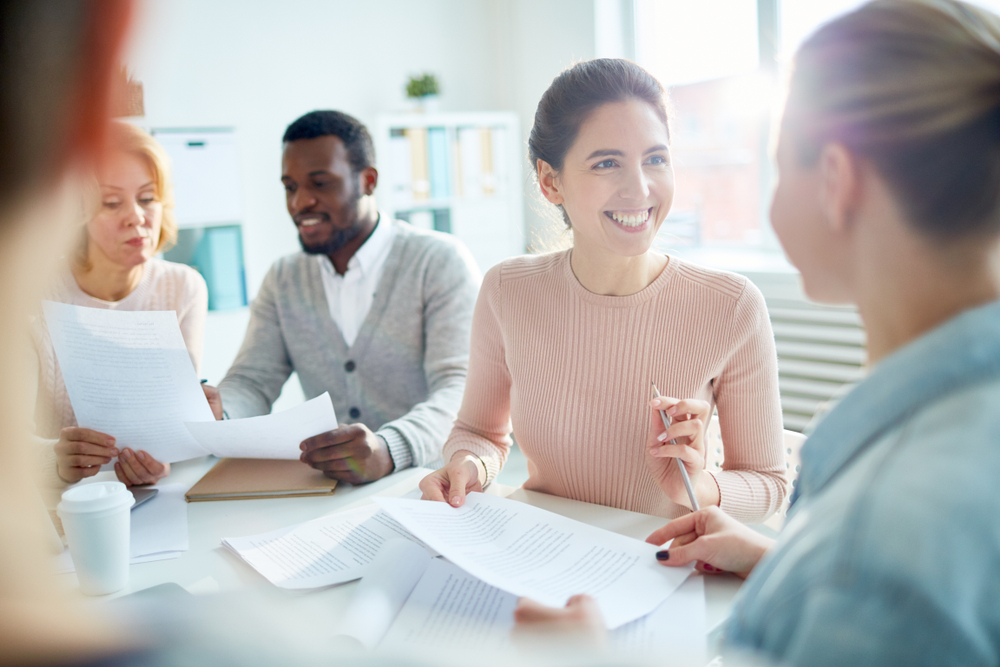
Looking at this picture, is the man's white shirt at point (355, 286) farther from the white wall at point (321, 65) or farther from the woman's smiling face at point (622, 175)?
the white wall at point (321, 65)

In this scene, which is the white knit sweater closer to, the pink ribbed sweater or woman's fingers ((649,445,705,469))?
the pink ribbed sweater

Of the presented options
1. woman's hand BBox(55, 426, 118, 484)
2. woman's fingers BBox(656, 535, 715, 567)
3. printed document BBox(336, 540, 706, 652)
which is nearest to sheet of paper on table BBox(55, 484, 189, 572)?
woman's hand BBox(55, 426, 118, 484)

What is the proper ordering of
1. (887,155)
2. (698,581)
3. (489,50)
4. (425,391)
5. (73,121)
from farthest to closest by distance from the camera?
(489,50), (425,391), (698,581), (887,155), (73,121)

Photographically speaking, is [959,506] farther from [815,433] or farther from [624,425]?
[624,425]

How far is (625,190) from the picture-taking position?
54.4 inches

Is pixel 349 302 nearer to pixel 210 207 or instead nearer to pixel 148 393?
pixel 148 393

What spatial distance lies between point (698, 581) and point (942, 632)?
20.8 inches

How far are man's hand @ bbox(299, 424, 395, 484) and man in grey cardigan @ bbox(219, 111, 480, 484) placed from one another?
521mm

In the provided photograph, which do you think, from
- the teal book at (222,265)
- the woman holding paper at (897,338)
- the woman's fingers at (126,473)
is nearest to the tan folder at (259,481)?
the woman's fingers at (126,473)

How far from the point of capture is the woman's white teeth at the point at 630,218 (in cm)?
140

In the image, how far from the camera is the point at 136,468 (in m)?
1.35

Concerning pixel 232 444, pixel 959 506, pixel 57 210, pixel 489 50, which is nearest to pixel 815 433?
pixel 959 506

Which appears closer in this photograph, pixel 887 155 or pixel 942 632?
pixel 942 632

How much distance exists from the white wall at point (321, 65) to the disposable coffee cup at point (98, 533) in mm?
2636
